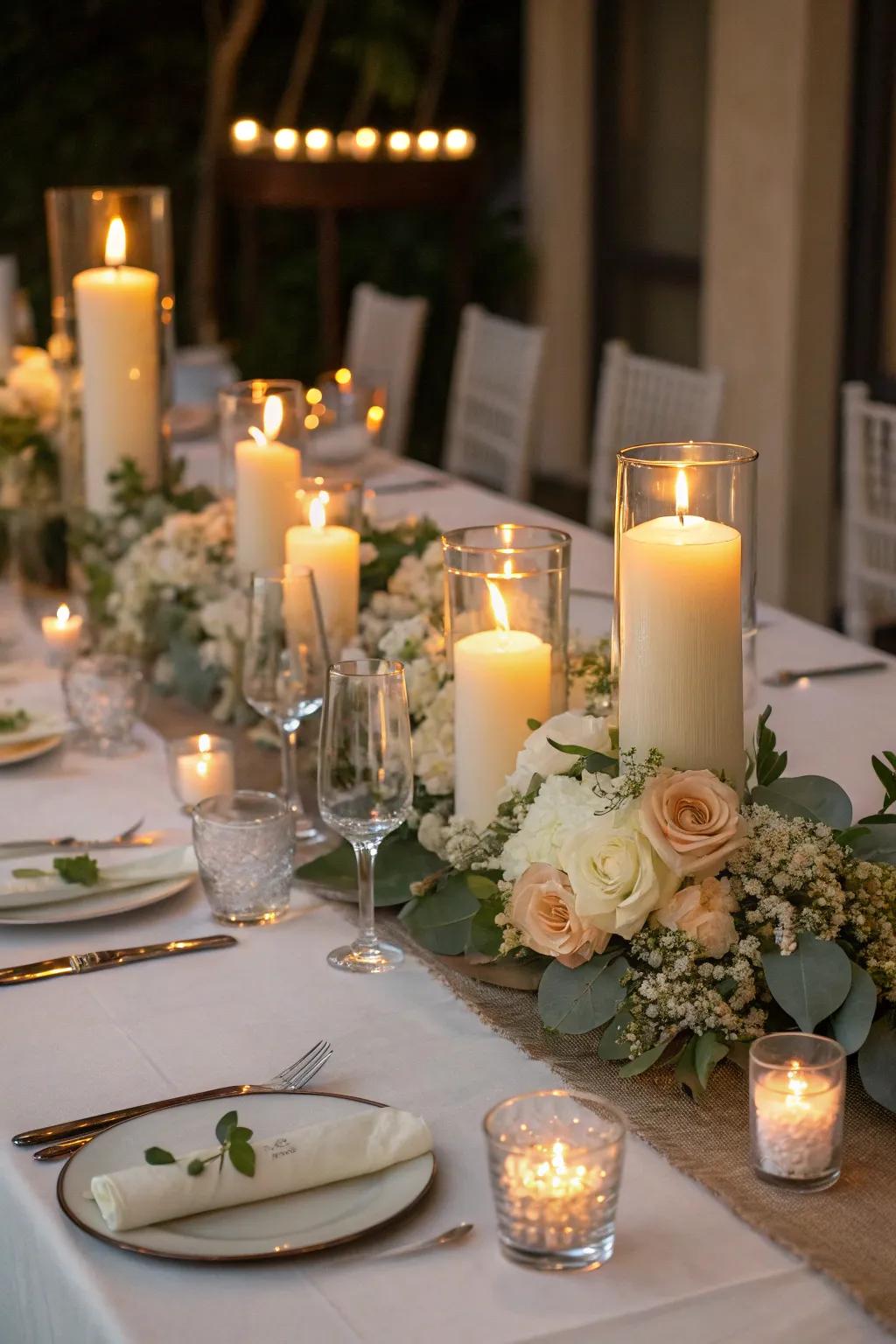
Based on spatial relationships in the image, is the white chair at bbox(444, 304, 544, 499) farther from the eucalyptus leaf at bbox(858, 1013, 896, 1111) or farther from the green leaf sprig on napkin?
the green leaf sprig on napkin

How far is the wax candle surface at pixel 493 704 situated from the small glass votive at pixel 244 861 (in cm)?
16

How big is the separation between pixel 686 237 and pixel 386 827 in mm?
A: 4618

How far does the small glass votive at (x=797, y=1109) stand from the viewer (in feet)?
3.41

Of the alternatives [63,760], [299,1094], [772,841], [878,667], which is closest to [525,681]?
Answer: [772,841]

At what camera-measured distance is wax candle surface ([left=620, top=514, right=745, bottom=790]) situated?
124 centimetres

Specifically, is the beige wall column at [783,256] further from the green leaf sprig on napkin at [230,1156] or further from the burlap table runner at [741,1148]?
the green leaf sprig on napkin at [230,1156]

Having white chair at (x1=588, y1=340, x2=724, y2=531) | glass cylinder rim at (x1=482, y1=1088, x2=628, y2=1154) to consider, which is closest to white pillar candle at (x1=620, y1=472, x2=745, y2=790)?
glass cylinder rim at (x1=482, y1=1088, x2=628, y2=1154)

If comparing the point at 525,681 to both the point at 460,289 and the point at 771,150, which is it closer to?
the point at 771,150

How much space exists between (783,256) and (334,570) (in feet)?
10.1

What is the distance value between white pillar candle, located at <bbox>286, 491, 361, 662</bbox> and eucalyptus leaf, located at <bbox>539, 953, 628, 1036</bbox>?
2.19 feet

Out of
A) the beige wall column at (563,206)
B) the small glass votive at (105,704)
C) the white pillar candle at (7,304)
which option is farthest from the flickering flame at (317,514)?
the beige wall column at (563,206)

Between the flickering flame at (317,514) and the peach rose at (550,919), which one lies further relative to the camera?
the flickering flame at (317,514)

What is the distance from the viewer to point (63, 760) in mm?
1921

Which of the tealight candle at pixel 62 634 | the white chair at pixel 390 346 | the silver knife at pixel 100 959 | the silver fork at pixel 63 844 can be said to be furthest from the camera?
the white chair at pixel 390 346
